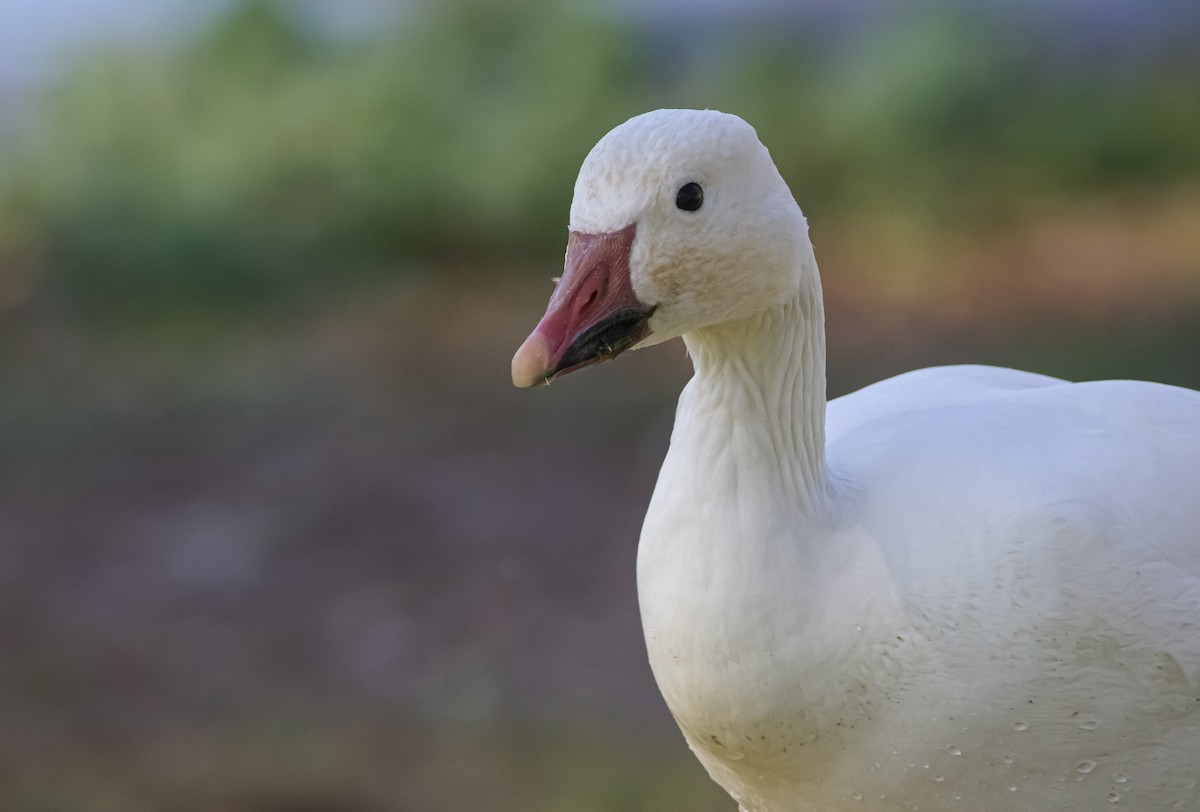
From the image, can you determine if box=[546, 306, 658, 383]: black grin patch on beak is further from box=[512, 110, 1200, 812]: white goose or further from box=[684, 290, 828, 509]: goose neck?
box=[684, 290, 828, 509]: goose neck

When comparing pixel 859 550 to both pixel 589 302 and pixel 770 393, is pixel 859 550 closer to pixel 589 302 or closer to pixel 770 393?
pixel 770 393

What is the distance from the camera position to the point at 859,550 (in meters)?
1.63

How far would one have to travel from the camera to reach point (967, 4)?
5.34 m

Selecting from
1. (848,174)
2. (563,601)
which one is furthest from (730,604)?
(848,174)

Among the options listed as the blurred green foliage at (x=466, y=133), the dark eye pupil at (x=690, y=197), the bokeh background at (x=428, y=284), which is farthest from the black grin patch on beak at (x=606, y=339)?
the blurred green foliage at (x=466, y=133)

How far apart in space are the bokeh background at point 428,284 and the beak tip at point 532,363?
2.42m

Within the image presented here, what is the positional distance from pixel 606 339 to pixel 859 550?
37 centimetres

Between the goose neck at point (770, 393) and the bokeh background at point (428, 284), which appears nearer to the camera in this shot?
the goose neck at point (770, 393)

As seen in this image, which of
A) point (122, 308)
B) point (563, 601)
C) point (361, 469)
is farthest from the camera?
point (122, 308)

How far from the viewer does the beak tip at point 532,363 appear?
1.48 m

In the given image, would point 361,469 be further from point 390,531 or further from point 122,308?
point 122,308

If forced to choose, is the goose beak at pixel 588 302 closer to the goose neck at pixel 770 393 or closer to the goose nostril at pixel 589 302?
the goose nostril at pixel 589 302

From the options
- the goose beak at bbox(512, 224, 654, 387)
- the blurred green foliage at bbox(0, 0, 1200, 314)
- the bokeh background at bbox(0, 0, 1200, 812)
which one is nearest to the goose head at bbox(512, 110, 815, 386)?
the goose beak at bbox(512, 224, 654, 387)

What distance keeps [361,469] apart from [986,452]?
3042 millimetres
